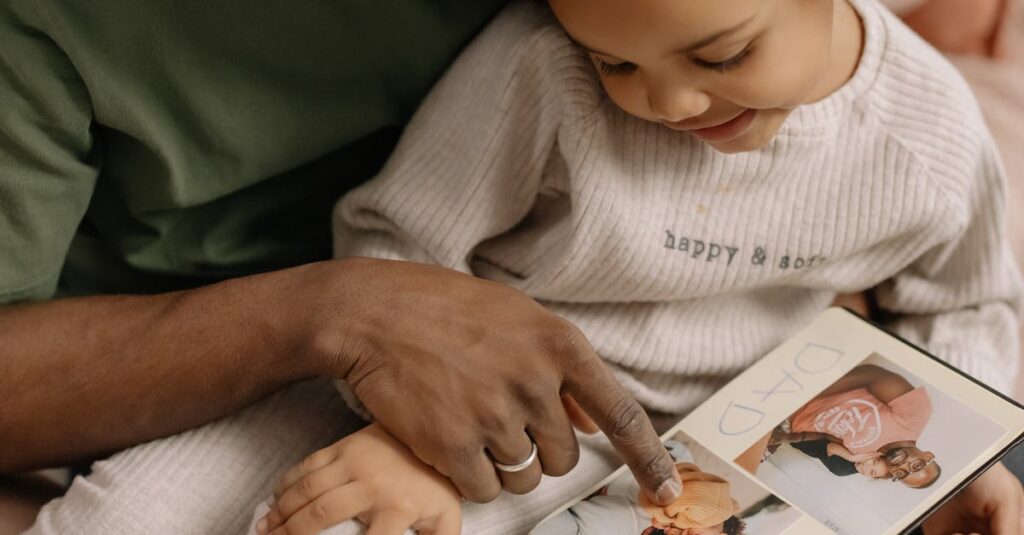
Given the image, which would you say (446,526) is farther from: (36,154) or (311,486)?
(36,154)

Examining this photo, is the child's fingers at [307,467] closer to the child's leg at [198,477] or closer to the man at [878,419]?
the child's leg at [198,477]

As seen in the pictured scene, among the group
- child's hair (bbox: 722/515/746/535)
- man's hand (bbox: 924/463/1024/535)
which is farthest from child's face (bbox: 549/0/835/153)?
man's hand (bbox: 924/463/1024/535)

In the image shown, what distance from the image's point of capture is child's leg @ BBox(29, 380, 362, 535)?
0.82m

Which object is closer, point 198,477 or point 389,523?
point 389,523

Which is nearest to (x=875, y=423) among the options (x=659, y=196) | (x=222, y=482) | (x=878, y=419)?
(x=878, y=419)

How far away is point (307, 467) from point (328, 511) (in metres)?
0.05

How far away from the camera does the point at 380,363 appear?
80cm

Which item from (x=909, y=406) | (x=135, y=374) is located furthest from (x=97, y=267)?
(x=909, y=406)

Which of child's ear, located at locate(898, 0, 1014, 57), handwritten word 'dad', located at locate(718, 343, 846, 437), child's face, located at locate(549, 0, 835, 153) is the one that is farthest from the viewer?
child's ear, located at locate(898, 0, 1014, 57)

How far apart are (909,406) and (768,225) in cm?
19

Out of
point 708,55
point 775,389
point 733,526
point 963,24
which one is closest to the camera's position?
point 708,55

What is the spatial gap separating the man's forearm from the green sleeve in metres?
0.05

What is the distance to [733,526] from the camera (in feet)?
2.62

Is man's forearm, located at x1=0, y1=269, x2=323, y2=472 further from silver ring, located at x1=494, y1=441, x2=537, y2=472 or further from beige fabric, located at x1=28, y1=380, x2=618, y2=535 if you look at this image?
silver ring, located at x1=494, y1=441, x2=537, y2=472
